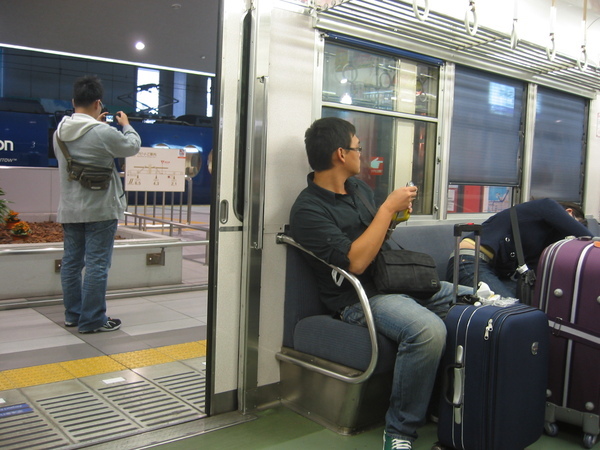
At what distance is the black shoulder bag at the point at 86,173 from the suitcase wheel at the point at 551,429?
3.27 metres

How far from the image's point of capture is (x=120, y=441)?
2.68 m

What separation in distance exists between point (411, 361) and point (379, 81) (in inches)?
74.6

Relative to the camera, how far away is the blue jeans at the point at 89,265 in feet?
14.2

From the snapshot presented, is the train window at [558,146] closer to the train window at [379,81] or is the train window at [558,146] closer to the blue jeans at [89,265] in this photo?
the train window at [379,81]

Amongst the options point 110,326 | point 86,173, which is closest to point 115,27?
point 86,173

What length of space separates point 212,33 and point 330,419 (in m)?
7.79

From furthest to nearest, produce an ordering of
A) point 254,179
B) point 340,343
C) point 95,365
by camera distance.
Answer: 1. point 95,365
2. point 254,179
3. point 340,343

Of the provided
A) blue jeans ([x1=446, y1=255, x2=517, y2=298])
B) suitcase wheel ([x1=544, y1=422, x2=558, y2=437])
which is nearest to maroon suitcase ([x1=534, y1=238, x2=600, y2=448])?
suitcase wheel ([x1=544, y1=422, x2=558, y2=437])

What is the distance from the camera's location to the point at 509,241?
11.6 feet

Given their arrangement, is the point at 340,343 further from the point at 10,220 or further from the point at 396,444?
the point at 10,220

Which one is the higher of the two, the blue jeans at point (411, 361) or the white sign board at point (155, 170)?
the white sign board at point (155, 170)

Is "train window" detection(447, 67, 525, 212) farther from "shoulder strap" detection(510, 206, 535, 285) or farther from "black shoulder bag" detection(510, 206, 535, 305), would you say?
"black shoulder bag" detection(510, 206, 535, 305)

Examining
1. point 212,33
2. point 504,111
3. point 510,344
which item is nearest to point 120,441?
point 510,344

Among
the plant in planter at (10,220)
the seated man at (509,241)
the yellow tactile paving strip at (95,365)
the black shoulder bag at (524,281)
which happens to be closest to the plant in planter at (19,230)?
the plant in planter at (10,220)
